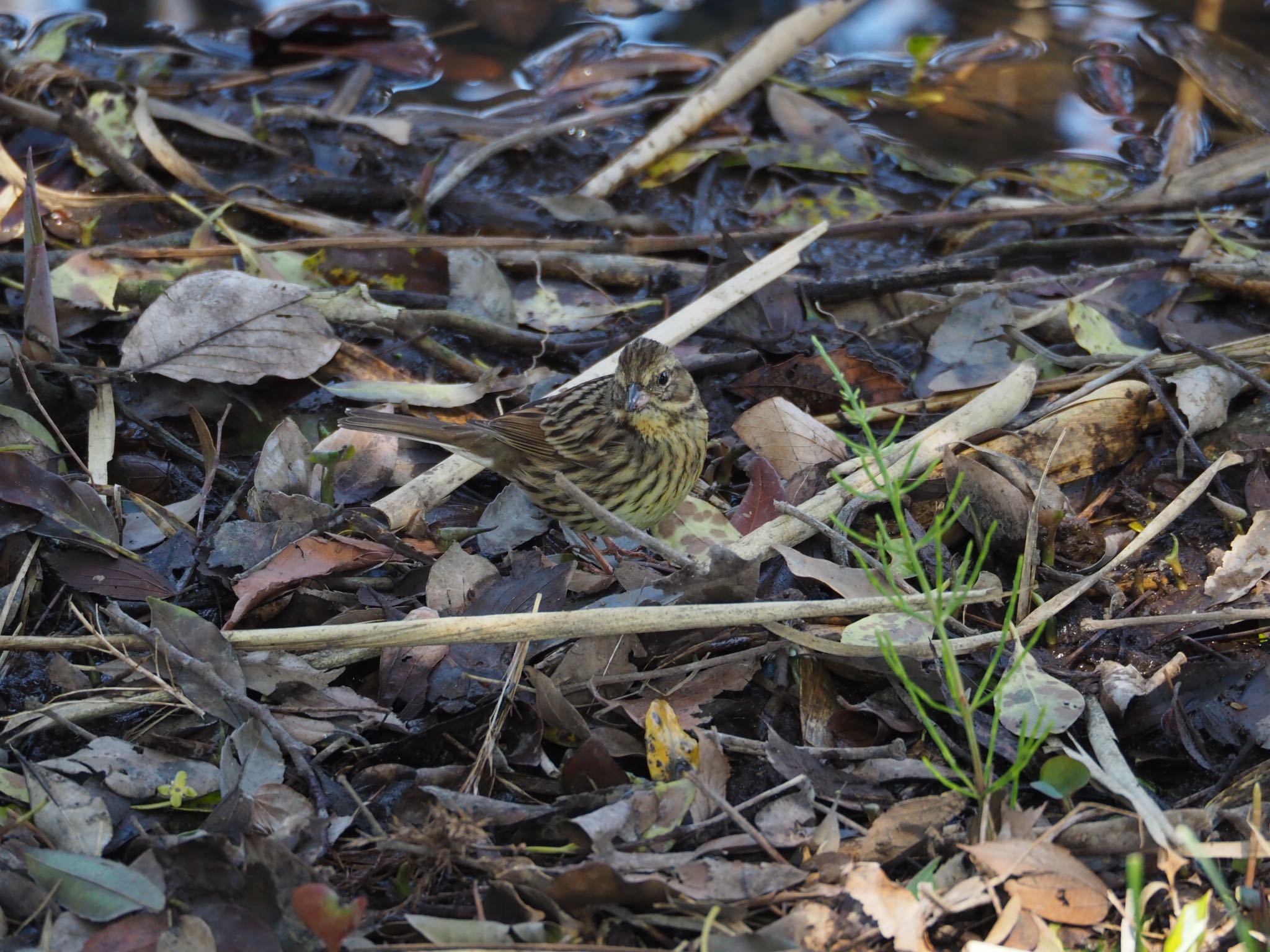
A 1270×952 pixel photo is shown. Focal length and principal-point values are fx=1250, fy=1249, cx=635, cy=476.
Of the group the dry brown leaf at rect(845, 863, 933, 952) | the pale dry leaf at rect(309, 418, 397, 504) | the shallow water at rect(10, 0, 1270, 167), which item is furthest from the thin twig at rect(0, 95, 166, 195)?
the dry brown leaf at rect(845, 863, 933, 952)

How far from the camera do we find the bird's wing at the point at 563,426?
189 inches

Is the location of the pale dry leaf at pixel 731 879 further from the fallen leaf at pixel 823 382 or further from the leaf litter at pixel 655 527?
the fallen leaf at pixel 823 382

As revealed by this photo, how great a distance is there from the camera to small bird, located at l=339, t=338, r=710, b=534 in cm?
465

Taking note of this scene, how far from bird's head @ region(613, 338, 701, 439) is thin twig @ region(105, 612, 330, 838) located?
71.5 inches

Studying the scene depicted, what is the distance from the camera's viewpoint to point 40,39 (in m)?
7.61

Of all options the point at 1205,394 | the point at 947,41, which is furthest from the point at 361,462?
the point at 947,41

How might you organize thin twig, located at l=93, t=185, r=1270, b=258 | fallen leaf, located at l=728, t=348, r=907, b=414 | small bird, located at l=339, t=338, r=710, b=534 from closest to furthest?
small bird, located at l=339, t=338, r=710, b=534 < fallen leaf, located at l=728, t=348, r=907, b=414 < thin twig, located at l=93, t=185, r=1270, b=258

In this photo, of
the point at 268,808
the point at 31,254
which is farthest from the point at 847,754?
the point at 31,254

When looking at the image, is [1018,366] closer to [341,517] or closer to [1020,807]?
[1020,807]

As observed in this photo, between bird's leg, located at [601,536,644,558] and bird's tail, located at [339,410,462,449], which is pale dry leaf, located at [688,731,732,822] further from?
bird's tail, located at [339,410,462,449]

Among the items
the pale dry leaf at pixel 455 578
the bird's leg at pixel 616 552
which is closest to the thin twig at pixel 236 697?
the pale dry leaf at pixel 455 578

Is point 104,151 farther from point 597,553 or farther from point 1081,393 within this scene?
point 1081,393

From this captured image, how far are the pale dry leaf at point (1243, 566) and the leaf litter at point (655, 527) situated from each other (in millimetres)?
20

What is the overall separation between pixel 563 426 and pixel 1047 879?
2595mm
